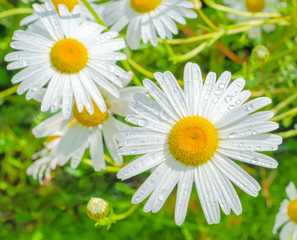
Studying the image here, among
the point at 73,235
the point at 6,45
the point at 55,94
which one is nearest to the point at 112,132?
the point at 55,94

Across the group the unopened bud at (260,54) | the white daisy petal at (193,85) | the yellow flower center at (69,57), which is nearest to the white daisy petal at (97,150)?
the yellow flower center at (69,57)

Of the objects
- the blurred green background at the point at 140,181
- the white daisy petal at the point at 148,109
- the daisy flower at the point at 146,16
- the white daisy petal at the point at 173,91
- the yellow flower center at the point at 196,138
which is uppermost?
the daisy flower at the point at 146,16

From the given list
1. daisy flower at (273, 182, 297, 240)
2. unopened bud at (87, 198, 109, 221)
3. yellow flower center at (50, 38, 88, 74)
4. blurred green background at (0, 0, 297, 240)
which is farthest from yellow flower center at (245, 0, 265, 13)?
unopened bud at (87, 198, 109, 221)

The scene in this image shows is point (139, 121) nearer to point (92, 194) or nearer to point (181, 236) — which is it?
point (92, 194)

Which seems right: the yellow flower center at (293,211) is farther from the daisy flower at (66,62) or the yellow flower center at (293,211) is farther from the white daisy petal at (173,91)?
the daisy flower at (66,62)

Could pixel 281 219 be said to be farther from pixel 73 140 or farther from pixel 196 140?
pixel 73 140

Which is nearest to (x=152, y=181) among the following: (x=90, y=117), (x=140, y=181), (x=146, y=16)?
(x=90, y=117)
